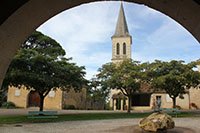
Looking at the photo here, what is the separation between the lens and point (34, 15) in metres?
1.65

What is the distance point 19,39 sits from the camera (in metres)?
1.68

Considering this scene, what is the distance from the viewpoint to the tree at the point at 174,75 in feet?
53.3

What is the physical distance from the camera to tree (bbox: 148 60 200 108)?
1625cm

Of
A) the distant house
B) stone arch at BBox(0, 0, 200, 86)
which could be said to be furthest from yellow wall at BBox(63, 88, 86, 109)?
stone arch at BBox(0, 0, 200, 86)

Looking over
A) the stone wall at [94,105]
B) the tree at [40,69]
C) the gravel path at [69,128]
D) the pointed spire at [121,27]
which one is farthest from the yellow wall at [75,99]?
the pointed spire at [121,27]

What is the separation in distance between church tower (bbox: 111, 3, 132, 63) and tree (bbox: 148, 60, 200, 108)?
24522mm

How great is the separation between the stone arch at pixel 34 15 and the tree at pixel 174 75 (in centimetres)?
1537

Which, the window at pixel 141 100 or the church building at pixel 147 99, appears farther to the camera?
the window at pixel 141 100

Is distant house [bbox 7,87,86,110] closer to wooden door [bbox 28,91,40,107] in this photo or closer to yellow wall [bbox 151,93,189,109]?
wooden door [bbox 28,91,40,107]

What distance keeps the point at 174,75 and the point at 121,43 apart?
95.3 feet

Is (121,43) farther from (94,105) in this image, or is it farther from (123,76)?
(123,76)

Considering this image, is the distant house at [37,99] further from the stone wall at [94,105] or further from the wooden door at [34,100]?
the stone wall at [94,105]

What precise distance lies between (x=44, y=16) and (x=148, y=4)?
1.01 meters

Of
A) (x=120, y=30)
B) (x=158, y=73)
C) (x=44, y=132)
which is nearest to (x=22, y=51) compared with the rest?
(x=44, y=132)
